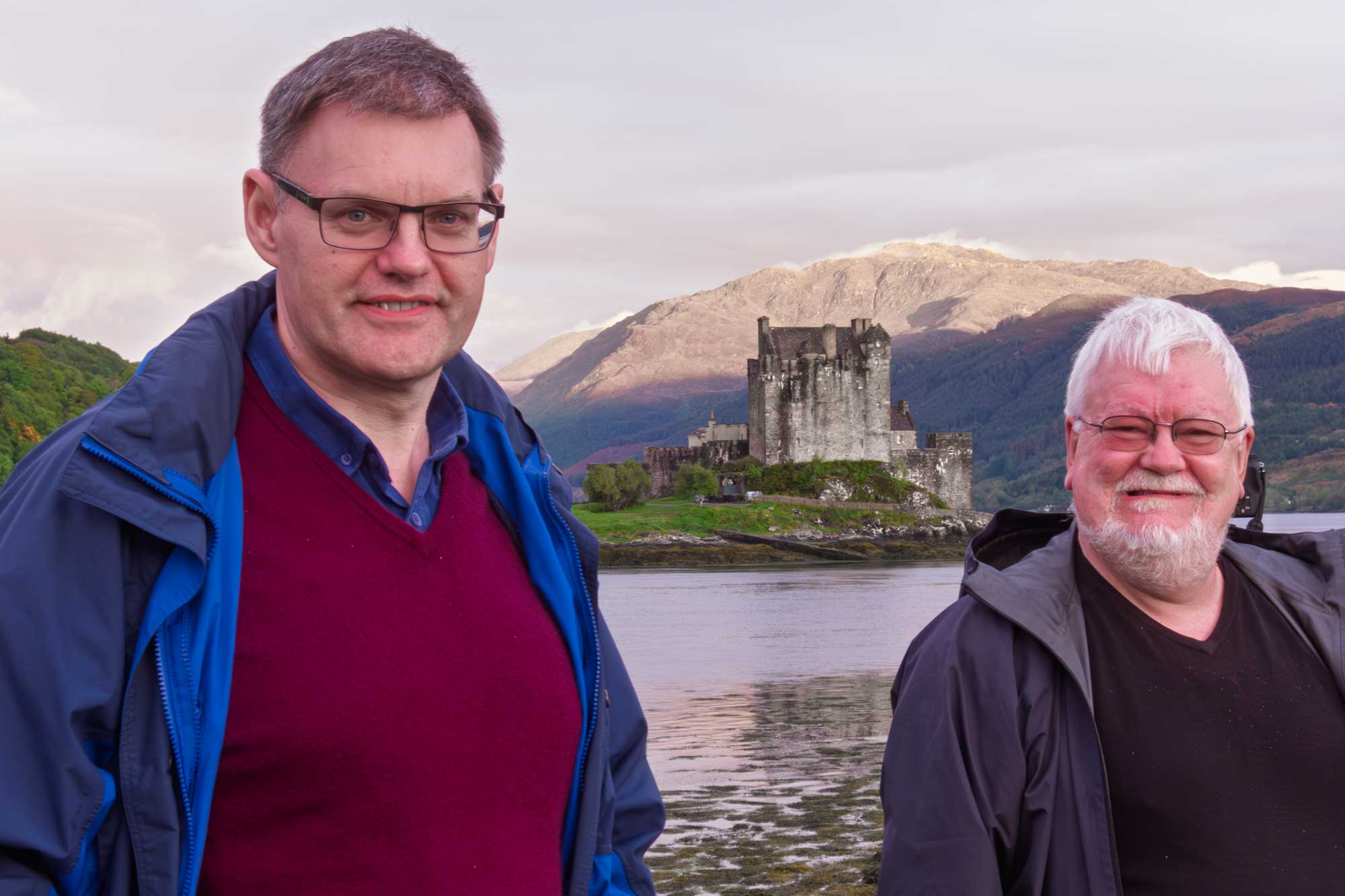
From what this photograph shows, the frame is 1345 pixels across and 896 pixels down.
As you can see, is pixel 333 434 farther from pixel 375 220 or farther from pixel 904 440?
pixel 904 440

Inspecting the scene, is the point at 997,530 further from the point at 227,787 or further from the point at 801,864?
the point at 801,864

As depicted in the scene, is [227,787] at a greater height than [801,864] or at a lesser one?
greater

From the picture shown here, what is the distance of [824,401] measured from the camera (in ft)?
183

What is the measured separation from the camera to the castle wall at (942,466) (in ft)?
190

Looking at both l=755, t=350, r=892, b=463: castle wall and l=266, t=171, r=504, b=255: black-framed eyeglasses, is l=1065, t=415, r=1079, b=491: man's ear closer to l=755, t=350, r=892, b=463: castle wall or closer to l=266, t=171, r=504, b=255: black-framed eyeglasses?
l=266, t=171, r=504, b=255: black-framed eyeglasses

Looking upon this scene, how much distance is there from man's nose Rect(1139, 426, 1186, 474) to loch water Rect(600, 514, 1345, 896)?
1.75 ft

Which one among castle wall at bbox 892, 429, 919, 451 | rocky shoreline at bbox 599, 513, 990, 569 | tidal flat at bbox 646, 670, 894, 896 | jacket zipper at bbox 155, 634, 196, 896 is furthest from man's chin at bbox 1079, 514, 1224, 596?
castle wall at bbox 892, 429, 919, 451

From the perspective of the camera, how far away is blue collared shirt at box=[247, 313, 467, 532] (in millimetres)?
2041

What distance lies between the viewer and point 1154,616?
268 cm

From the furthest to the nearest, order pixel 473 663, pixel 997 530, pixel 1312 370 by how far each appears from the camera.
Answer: pixel 1312 370
pixel 997 530
pixel 473 663

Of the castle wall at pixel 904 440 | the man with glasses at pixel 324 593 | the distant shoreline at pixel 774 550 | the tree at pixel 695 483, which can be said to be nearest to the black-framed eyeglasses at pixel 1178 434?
the man with glasses at pixel 324 593

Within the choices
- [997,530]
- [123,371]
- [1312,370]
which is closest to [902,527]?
[123,371]

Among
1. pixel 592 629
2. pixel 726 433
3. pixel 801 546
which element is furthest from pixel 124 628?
pixel 726 433

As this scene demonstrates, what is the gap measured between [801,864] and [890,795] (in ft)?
14.7
